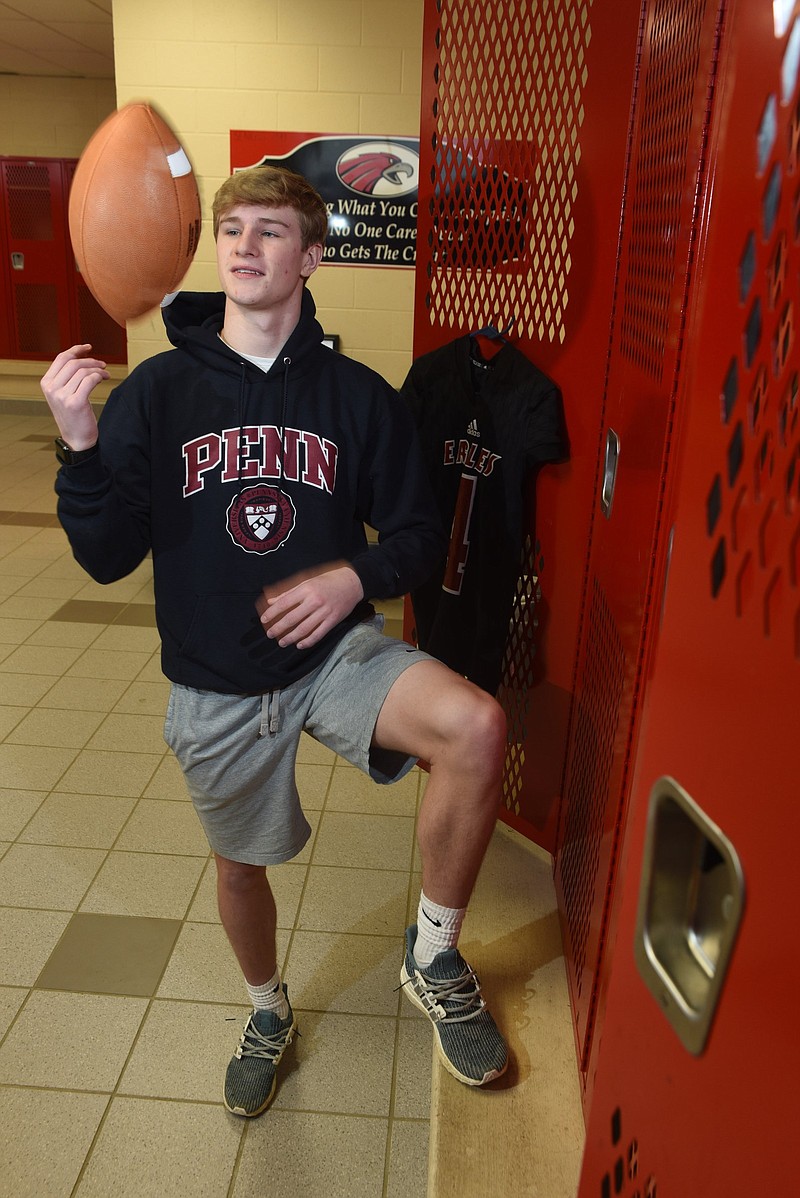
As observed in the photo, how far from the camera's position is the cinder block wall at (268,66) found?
4598mm

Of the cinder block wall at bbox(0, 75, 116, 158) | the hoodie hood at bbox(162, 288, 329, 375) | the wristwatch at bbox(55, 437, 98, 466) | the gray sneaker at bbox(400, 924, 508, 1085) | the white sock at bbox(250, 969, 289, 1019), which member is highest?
the cinder block wall at bbox(0, 75, 116, 158)

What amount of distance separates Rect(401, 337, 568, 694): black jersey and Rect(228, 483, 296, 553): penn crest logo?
74 cm

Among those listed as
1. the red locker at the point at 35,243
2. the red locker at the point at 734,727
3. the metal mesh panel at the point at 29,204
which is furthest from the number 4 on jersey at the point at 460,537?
the metal mesh panel at the point at 29,204

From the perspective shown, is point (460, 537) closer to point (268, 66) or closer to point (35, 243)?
point (268, 66)

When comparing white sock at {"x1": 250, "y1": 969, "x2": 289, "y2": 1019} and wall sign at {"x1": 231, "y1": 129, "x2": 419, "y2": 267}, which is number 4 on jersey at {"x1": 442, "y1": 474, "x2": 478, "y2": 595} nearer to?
white sock at {"x1": 250, "y1": 969, "x2": 289, "y2": 1019}

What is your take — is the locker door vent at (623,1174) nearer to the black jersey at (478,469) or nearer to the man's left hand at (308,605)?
the man's left hand at (308,605)

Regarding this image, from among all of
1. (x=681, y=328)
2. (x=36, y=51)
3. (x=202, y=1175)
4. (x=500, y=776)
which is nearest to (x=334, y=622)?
(x=500, y=776)

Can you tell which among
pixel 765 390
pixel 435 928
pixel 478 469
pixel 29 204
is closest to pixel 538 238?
pixel 478 469

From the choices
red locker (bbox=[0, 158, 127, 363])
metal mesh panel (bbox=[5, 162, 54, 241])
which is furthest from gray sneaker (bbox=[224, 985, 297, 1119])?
metal mesh panel (bbox=[5, 162, 54, 241])

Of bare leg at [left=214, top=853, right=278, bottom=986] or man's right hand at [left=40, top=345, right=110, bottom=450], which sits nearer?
man's right hand at [left=40, top=345, right=110, bottom=450]

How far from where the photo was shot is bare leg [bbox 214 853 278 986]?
1795 mm

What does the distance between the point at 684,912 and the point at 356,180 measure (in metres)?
4.93

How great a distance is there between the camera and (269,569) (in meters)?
1.67

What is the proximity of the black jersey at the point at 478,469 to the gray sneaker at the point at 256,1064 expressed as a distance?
970 millimetres
